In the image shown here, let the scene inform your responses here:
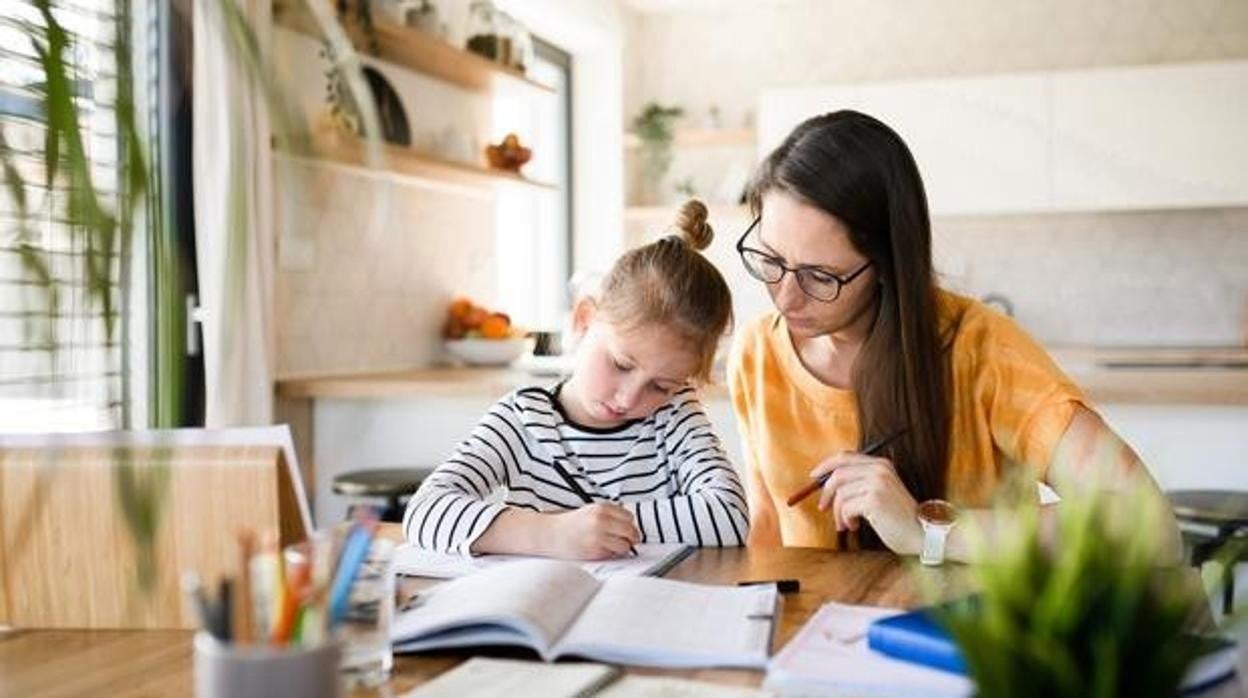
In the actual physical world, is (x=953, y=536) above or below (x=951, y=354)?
below

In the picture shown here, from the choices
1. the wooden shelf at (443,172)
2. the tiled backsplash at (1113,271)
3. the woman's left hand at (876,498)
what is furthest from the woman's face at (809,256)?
the tiled backsplash at (1113,271)

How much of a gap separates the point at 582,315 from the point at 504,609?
2.69 ft

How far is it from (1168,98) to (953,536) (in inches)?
144

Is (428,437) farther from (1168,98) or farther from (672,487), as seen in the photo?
(1168,98)

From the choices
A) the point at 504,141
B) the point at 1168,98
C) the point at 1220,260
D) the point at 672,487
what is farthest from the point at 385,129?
the point at 1220,260

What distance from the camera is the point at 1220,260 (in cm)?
500

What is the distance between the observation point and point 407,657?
42.4 inches

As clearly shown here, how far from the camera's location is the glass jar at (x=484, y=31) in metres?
4.05

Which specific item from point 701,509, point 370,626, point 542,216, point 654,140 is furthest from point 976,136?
point 370,626

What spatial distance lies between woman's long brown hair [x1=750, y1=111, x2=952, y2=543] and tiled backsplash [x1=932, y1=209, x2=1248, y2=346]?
11.1 feet

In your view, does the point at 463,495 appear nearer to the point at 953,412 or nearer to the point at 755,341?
the point at 755,341

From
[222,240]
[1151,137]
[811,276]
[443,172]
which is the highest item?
[1151,137]

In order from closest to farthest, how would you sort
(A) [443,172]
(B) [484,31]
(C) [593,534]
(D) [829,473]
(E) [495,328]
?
(C) [593,534] < (D) [829,473] < (A) [443,172] < (B) [484,31] < (E) [495,328]

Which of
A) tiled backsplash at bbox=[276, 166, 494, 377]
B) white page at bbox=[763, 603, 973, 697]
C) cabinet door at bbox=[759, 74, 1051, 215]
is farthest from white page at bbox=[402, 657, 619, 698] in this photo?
cabinet door at bbox=[759, 74, 1051, 215]
